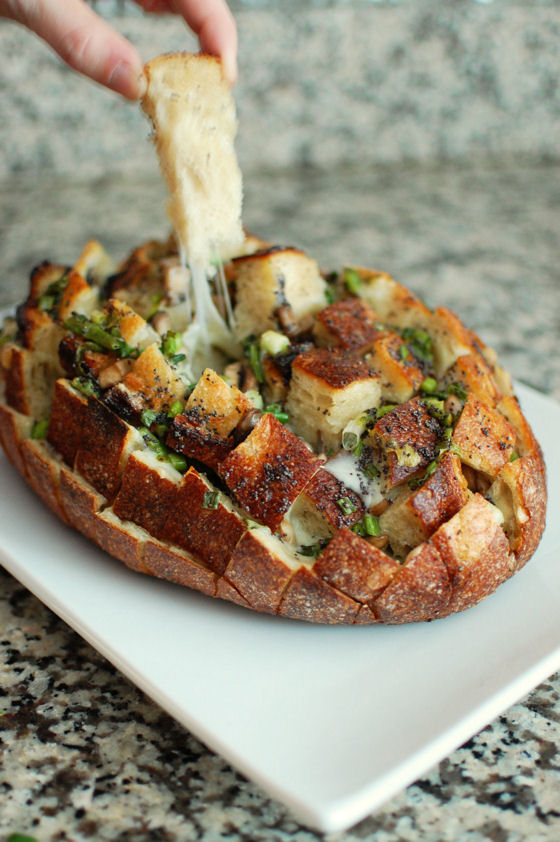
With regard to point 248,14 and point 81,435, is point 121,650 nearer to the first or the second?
point 81,435

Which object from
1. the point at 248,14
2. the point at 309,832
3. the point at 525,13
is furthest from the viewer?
the point at 525,13

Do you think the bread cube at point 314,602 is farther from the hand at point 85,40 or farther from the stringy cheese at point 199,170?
the hand at point 85,40

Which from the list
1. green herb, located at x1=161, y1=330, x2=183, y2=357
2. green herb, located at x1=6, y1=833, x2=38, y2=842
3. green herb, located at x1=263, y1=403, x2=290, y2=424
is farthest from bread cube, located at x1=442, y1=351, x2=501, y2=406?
green herb, located at x1=6, y1=833, x2=38, y2=842

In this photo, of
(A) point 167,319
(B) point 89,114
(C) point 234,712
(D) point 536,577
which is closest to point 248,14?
(B) point 89,114

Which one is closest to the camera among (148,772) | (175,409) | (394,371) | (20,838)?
(20,838)

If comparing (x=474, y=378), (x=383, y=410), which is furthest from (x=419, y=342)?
(x=383, y=410)

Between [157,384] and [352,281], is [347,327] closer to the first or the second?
[352,281]
